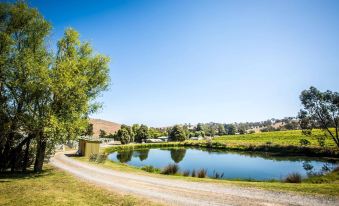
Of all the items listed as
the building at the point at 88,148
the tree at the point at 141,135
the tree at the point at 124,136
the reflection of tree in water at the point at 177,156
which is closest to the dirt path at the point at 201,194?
the building at the point at 88,148

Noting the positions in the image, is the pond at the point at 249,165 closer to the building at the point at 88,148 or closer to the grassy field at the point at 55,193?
the building at the point at 88,148

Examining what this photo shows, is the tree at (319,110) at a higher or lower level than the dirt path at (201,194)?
higher

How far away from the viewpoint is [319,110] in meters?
45.6

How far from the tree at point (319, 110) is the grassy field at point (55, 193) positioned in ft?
145

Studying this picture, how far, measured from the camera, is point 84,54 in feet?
71.7

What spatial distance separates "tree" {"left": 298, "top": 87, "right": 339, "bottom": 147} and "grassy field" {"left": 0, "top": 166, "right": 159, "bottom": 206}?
44215 mm

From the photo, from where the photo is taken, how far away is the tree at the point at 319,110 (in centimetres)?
4388

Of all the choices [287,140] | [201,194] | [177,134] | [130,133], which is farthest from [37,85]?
[177,134]

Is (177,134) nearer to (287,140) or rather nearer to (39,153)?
(287,140)

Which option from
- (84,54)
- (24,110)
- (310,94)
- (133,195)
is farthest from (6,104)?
(310,94)

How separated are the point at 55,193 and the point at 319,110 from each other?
1909 inches

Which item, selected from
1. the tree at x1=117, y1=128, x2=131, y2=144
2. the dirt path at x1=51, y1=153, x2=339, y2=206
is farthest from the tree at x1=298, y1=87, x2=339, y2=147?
the tree at x1=117, y1=128, x2=131, y2=144

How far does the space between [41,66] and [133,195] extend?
40.0 feet

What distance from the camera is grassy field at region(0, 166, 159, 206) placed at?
455 inches
